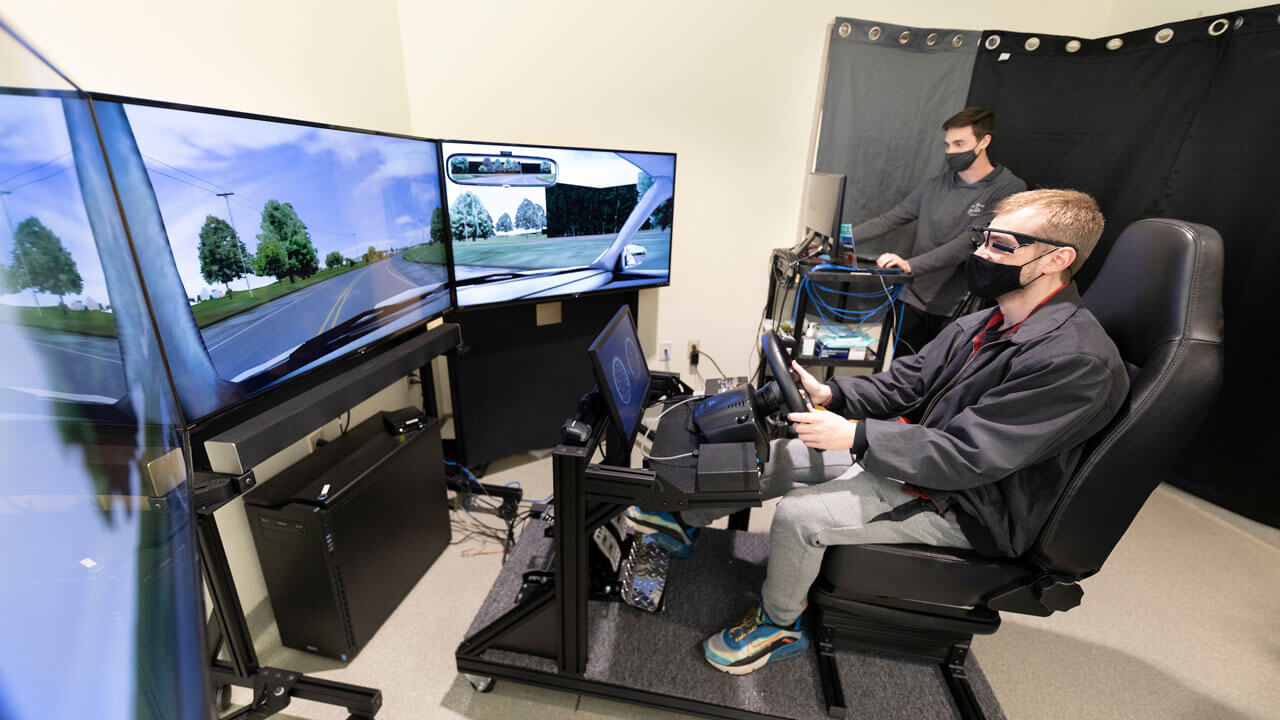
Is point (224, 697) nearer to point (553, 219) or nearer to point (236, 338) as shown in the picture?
point (236, 338)

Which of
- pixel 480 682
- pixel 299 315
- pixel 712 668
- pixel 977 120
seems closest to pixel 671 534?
pixel 712 668

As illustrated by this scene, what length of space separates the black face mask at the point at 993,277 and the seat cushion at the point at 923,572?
70 centimetres

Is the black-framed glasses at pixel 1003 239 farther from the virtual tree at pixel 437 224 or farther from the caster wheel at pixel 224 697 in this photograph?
the caster wheel at pixel 224 697

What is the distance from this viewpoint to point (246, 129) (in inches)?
47.8

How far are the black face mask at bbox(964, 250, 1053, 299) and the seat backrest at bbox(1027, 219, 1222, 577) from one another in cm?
22

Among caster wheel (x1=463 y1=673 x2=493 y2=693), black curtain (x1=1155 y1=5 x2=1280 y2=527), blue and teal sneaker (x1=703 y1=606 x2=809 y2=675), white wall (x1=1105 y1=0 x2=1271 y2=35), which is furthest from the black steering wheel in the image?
white wall (x1=1105 y1=0 x2=1271 y2=35)

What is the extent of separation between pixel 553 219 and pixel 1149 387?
77.9 inches

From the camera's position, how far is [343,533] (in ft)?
5.10

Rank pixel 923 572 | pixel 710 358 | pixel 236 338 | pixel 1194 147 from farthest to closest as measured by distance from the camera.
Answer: pixel 710 358, pixel 1194 147, pixel 923 572, pixel 236 338


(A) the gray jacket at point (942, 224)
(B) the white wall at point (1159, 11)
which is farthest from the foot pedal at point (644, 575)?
(B) the white wall at point (1159, 11)

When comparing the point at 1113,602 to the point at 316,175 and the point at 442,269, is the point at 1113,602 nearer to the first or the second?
the point at 442,269

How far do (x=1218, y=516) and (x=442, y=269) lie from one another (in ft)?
12.3

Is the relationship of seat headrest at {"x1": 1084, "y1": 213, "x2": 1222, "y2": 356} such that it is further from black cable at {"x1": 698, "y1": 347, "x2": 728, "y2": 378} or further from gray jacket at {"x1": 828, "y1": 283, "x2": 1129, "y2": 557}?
black cable at {"x1": 698, "y1": 347, "x2": 728, "y2": 378}

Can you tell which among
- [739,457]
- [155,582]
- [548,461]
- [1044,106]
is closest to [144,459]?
[155,582]
